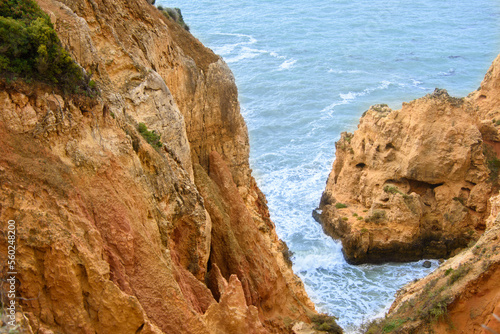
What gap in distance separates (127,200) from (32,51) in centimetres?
401

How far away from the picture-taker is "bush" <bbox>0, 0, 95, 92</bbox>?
33.7ft

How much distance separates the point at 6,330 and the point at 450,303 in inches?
559

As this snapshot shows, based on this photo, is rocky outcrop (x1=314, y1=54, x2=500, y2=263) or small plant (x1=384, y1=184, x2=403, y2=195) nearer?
rocky outcrop (x1=314, y1=54, x2=500, y2=263)

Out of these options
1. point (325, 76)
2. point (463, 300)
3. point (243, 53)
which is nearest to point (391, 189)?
point (463, 300)

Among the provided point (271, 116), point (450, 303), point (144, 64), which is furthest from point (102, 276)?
point (271, 116)

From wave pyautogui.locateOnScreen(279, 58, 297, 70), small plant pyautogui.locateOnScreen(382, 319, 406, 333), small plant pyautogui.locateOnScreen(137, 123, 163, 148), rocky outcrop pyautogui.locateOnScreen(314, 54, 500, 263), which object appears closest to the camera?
small plant pyautogui.locateOnScreen(137, 123, 163, 148)

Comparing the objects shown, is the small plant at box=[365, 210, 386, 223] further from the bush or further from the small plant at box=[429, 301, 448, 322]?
the bush

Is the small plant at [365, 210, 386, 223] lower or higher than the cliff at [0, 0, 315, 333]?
lower

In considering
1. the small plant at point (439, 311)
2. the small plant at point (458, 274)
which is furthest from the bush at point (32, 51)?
the small plant at point (458, 274)

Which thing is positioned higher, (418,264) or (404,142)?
(404,142)

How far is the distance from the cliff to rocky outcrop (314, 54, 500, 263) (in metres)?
11.4

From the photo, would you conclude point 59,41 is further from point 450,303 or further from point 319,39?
point 319,39

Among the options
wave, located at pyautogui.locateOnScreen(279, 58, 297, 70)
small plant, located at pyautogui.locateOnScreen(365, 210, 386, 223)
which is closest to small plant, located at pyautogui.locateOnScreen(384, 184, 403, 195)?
small plant, located at pyautogui.locateOnScreen(365, 210, 386, 223)

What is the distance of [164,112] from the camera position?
15422mm
